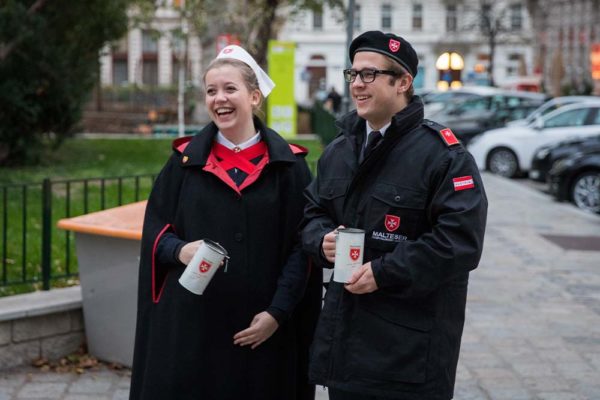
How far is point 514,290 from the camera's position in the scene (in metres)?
9.41

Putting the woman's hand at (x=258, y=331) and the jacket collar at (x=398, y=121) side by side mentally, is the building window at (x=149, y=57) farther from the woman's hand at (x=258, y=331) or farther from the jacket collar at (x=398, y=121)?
the jacket collar at (x=398, y=121)

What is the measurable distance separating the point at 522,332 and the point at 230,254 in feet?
14.3

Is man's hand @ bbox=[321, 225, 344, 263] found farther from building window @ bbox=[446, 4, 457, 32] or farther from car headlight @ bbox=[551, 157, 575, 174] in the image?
building window @ bbox=[446, 4, 457, 32]

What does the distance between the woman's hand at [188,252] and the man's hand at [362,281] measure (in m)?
0.67

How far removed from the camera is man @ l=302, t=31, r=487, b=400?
338 centimetres

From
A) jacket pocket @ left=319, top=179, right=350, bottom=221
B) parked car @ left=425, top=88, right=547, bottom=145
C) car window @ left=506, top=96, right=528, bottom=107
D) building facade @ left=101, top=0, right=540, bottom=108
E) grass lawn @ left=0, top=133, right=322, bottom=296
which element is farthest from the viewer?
building facade @ left=101, top=0, right=540, bottom=108

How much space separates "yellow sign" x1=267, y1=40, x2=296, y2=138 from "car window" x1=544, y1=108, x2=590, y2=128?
17.5 feet

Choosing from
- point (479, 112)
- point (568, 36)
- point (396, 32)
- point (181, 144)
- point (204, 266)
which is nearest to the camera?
point (204, 266)

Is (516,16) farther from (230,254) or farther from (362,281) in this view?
(362,281)

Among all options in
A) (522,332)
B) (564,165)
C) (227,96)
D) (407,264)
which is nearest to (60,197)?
(522,332)

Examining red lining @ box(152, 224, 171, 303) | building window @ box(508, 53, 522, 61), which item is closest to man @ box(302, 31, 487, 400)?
red lining @ box(152, 224, 171, 303)

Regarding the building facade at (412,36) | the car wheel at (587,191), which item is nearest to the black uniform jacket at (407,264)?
the car wheel at (587,191)

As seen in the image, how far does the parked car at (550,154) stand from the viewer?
63.7 ft

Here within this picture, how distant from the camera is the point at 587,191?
16.6 metres
